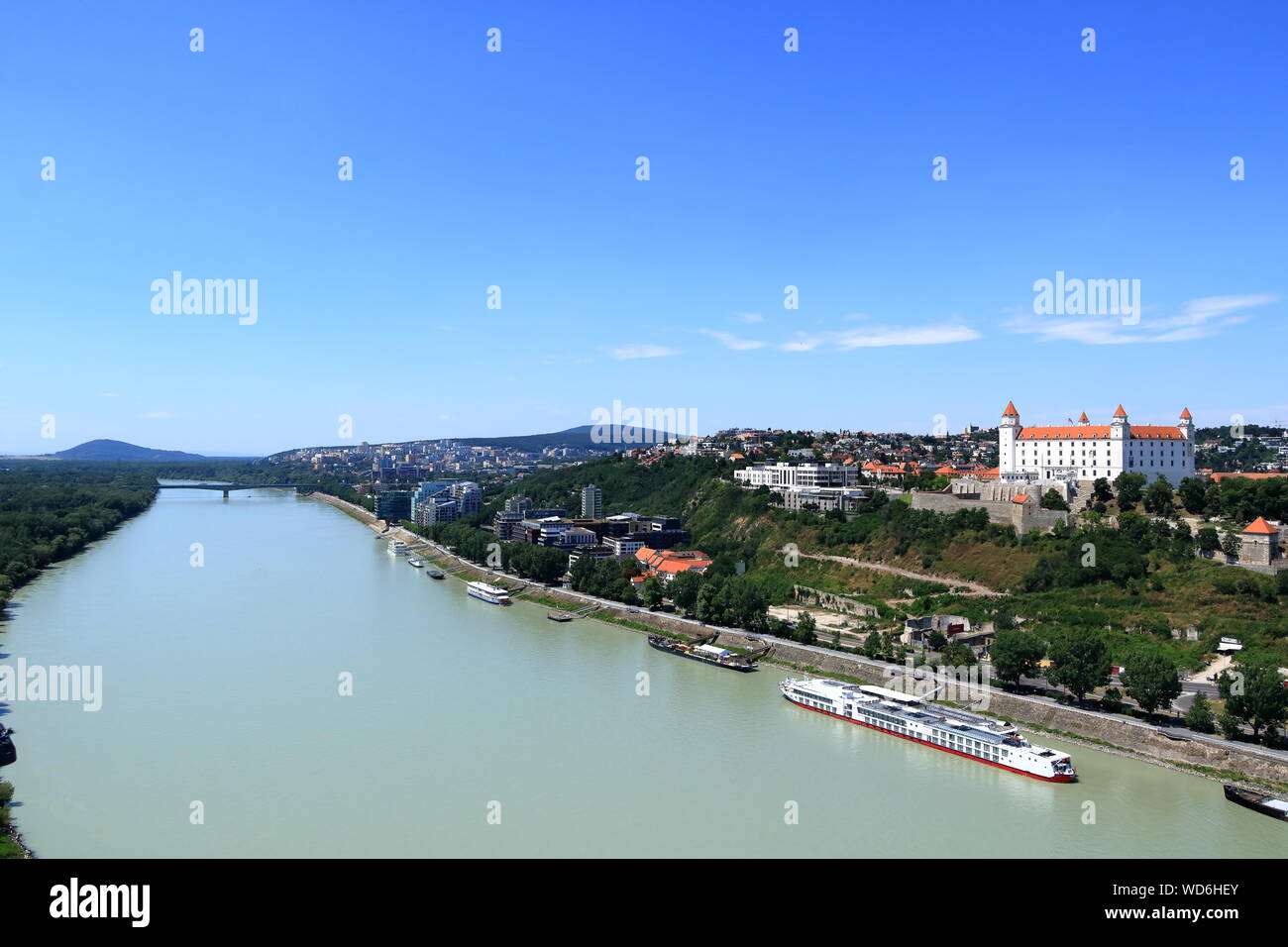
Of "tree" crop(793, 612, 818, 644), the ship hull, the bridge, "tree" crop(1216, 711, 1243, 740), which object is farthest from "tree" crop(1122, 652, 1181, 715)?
the bridge

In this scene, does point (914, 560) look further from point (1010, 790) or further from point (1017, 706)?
point (1010, 790)

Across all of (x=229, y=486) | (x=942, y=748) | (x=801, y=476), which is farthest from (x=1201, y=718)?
(x=229, y=486)

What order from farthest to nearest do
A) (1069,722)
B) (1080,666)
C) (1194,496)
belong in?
(1194,496)
(1080,666)
(1069,722)

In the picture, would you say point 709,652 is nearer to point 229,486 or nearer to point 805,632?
point 805,632

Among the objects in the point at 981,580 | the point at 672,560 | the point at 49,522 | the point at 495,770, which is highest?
the point at 49,522

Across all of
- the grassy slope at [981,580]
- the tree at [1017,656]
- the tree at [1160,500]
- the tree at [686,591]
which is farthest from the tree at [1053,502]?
the tree at [1017,656]

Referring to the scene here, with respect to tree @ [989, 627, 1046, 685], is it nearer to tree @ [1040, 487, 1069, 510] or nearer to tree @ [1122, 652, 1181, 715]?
tree @ [1122, 652, 1181, 715]

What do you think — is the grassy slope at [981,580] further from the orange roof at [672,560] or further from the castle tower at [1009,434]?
the castle tower at [1009,434]
